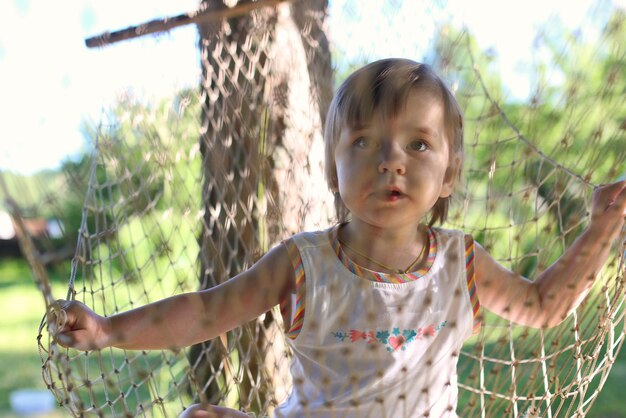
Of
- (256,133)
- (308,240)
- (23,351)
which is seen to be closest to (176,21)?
(256,133)

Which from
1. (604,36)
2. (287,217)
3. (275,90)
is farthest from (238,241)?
(604,36)

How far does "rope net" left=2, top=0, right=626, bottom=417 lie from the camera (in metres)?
1.15

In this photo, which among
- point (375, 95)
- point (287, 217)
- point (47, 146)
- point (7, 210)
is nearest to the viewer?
point (7, 210)

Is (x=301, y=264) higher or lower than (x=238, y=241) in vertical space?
higher

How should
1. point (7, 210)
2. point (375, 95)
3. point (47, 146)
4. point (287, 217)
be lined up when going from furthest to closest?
point (287, 217) → point (375, 95) → point (47, 146) → point (7, 210)

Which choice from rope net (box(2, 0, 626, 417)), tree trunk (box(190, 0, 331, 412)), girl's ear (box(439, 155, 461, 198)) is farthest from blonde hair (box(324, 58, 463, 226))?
tree trunk (box(190, 0, 331, 412))

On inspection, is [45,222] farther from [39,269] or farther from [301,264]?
[301,264]

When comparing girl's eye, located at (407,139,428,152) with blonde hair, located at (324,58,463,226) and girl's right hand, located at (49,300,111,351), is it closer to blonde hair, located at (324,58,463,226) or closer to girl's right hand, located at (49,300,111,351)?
blonde hair, located at (324,58,463,226)

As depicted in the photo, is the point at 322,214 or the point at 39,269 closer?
the point at 39,269

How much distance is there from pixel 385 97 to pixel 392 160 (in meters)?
0.07

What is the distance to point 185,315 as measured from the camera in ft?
3.26

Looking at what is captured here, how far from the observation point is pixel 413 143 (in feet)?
3.29

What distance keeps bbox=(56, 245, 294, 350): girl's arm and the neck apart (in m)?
0.08

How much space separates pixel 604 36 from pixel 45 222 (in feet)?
2.30
